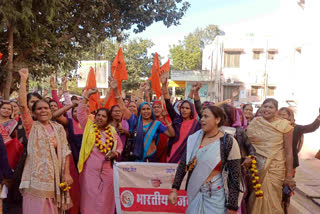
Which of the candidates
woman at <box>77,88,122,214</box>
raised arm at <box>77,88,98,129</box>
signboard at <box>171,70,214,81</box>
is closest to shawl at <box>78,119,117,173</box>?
woman at <box>77,88,122,214</box>

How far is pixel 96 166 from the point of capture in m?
3.87

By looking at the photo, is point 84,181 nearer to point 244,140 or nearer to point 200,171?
point 200,171

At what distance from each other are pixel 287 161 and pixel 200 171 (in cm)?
173

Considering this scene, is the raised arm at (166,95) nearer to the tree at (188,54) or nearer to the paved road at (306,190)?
the paved road at (306,190)

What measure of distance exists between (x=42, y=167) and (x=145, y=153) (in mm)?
1556

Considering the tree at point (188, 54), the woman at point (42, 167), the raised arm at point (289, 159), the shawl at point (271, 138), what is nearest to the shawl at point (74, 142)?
the woman at point (42, 167)

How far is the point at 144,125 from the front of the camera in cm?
454

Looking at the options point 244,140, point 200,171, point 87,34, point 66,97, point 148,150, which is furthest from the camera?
point 87,34

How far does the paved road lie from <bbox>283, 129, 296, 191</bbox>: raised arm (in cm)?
138

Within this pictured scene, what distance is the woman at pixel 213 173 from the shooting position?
8.46ft

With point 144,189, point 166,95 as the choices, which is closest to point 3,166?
point 144,189

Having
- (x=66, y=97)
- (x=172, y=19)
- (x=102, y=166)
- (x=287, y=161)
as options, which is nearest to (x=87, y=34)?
(x=172, y=19)

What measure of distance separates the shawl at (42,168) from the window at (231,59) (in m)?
22.8

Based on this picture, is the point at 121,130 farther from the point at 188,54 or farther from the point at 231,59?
the point at 188,54
